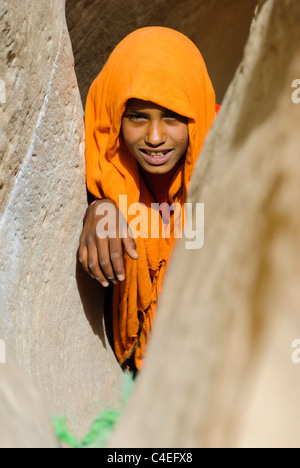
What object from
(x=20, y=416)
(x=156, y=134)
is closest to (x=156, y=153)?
(x=156, y=134)

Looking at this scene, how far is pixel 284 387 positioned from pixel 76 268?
98 cm

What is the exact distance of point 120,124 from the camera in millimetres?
1466

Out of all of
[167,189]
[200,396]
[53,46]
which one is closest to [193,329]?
[200,396]

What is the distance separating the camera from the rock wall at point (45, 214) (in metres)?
1.22

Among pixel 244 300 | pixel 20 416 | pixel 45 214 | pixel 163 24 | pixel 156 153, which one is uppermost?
pixel 163 24

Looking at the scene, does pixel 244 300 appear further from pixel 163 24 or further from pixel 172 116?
pixel 163 24

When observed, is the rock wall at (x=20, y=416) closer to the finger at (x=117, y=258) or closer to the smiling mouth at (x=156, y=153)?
the finger at (x=117, y=258)

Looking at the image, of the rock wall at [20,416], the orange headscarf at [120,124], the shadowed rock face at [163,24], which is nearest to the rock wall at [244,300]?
the rock wall at [20,416]

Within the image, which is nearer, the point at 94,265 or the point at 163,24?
the point at 94,265

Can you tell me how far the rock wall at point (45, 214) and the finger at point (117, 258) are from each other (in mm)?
125

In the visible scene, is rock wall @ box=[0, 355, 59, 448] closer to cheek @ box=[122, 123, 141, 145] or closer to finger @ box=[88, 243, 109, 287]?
finger @ box=[88, 243, 109, 287]

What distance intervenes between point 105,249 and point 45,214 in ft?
0.53

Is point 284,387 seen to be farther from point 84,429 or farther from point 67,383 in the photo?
point 67,383

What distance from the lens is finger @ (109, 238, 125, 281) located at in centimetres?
144
